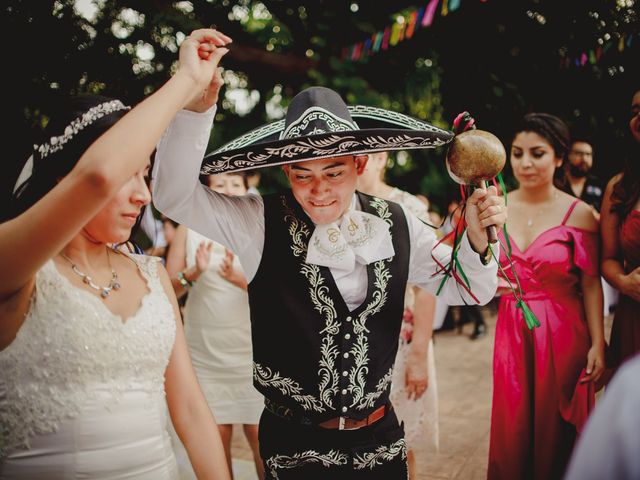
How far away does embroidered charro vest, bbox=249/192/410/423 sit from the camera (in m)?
1.71

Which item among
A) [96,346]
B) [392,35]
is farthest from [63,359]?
[392,35]

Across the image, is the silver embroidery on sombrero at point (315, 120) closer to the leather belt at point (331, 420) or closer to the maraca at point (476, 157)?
the maraca at point (476, 157)

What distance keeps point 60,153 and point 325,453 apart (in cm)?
124

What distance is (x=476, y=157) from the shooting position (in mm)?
1574

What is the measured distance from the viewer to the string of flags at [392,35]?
4.48m

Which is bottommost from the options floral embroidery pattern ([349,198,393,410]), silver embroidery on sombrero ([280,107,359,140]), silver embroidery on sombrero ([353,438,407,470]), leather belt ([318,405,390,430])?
silver embroidery on sombrero ([353,438,407,470])

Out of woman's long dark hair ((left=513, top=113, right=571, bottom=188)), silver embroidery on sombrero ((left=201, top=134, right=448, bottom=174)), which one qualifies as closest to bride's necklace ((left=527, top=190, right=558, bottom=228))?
woman's long dark hair ((left=513, top=113, right=571, bottom=188))

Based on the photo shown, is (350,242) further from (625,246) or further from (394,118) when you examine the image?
(625,246)

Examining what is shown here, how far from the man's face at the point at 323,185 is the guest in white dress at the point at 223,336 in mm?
1368

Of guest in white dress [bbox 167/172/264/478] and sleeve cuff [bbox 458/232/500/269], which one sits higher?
sleeve cuff [bbox 458/232/500/269]

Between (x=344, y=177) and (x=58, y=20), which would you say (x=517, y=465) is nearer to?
(x=344, y=177)

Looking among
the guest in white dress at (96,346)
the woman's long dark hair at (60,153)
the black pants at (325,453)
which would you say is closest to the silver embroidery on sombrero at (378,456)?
the black pants at (325,453)

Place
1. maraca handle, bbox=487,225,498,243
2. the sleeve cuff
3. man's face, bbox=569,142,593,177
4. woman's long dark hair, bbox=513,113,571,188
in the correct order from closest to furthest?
maraca handle, bbox=487,225,498,243
the sleeve cuff
woman's long dark hair, bbox=513,113,571,188
man's face, bbox=569,142,593,177

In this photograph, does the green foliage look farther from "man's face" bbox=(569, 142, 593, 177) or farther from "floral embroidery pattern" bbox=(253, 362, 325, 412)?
"floral embroidery pattern" bbox=(253, 362, 325, 412)
